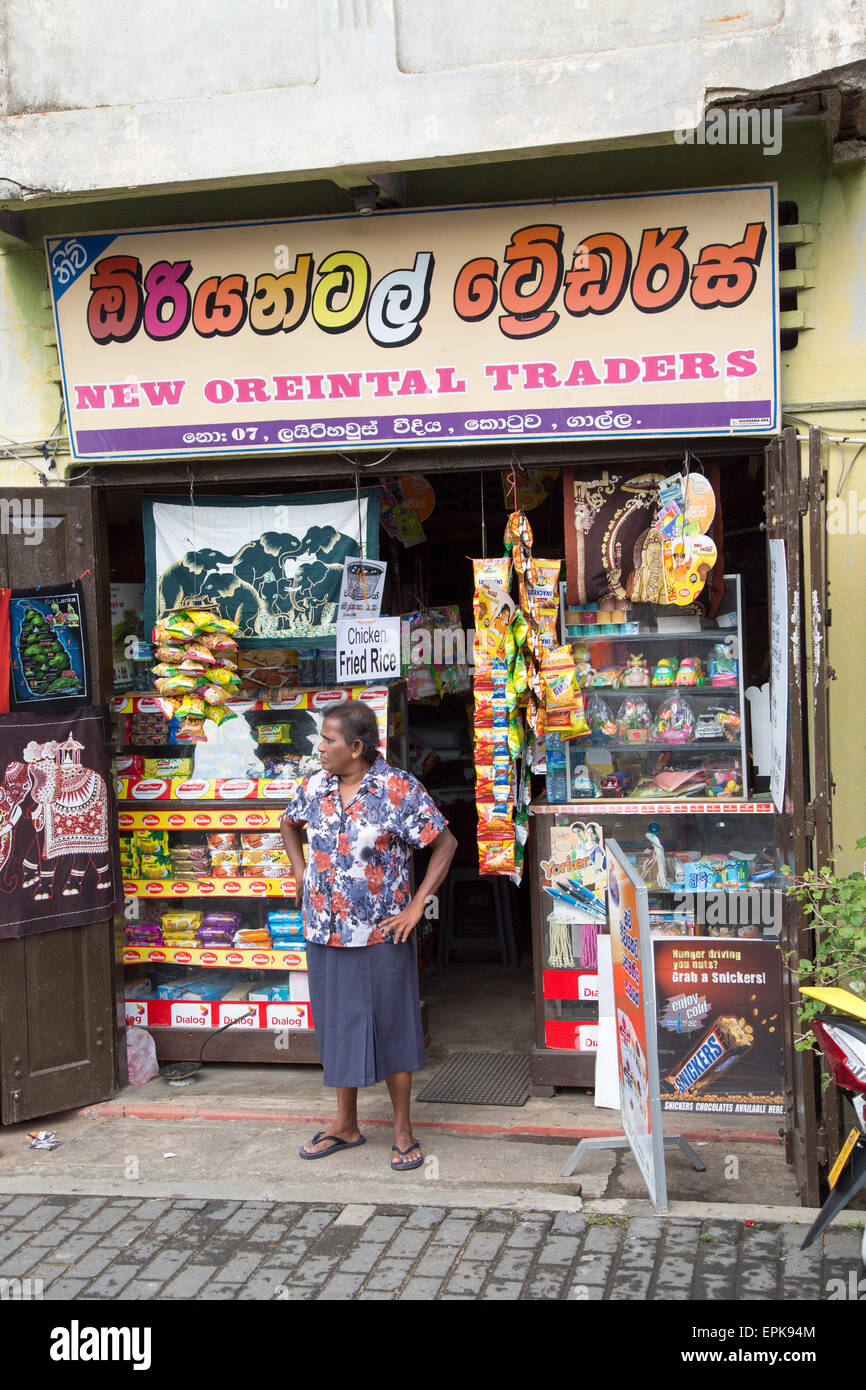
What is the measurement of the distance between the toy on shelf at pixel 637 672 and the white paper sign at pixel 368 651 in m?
1.19

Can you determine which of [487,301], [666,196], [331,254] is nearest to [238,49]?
[331,254]

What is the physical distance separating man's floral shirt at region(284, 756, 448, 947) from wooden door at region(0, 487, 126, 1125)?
4.78 ft

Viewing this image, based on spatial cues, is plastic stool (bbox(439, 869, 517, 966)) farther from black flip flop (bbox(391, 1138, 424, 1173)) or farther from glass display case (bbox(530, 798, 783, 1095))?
black flip flop (bbox(391, 1138, 424, 1173))

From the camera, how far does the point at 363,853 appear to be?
5.02m

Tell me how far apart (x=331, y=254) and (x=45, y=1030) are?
13.0 ft

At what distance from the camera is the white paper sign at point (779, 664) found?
4.60m

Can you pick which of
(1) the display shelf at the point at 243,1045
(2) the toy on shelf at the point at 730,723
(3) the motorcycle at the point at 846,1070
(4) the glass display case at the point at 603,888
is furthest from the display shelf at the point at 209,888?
(3) the motorcycle at the point at 846,1070

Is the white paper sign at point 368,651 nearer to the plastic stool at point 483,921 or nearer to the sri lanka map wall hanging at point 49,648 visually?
the sri lanka map wall hanging at point 49,648

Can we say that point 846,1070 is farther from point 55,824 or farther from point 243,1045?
point 55,824

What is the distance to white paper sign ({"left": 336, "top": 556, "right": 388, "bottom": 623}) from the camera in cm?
606

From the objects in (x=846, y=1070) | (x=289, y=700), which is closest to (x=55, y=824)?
(x=289, y=700)

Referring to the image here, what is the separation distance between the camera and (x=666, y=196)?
5.21m

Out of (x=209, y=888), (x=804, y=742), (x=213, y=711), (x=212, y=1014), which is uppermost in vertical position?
(x=213, y=711)

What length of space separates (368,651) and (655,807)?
65.4 inches
